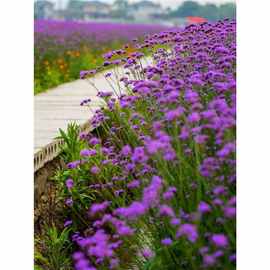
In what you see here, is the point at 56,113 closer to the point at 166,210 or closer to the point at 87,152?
the point at 87,152

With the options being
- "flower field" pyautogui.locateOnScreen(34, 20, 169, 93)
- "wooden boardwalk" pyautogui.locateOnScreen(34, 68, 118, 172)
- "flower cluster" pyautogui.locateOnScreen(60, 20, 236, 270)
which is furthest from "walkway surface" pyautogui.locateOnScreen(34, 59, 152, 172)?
"flower cluster" pyautogui.locateOnScreen(60, 20, 236, 270)

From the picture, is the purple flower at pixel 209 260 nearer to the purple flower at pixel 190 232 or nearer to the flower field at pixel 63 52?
the purple flower at pixel 190 232

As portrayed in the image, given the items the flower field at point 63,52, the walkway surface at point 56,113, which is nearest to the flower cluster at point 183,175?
the walkway surface at point 56,113

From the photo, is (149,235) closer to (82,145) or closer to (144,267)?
(144,267)

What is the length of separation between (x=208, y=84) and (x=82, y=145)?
0.93m

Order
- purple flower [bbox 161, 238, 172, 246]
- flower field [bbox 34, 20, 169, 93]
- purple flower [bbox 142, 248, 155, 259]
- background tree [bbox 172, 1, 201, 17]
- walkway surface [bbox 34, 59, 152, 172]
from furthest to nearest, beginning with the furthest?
flower field [bbox 34, 20, 169, 93] < walkway surface [bbox 34, 59, 152, 172] < background tree [bbox 172, 1, 201, 17] < purple flower [bbox 142, 248, 155, 259] < purple flower [bbox 161, 238, 172, 246]

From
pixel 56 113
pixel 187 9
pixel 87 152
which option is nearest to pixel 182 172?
pixel 87 152

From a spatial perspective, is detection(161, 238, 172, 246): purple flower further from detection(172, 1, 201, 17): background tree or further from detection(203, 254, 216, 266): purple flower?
detection(172, 1, 201, 17): background tree

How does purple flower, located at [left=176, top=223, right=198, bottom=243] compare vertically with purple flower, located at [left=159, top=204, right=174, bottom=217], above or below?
below

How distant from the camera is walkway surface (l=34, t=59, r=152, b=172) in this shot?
112 inches

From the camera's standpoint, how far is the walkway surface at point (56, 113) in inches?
112
